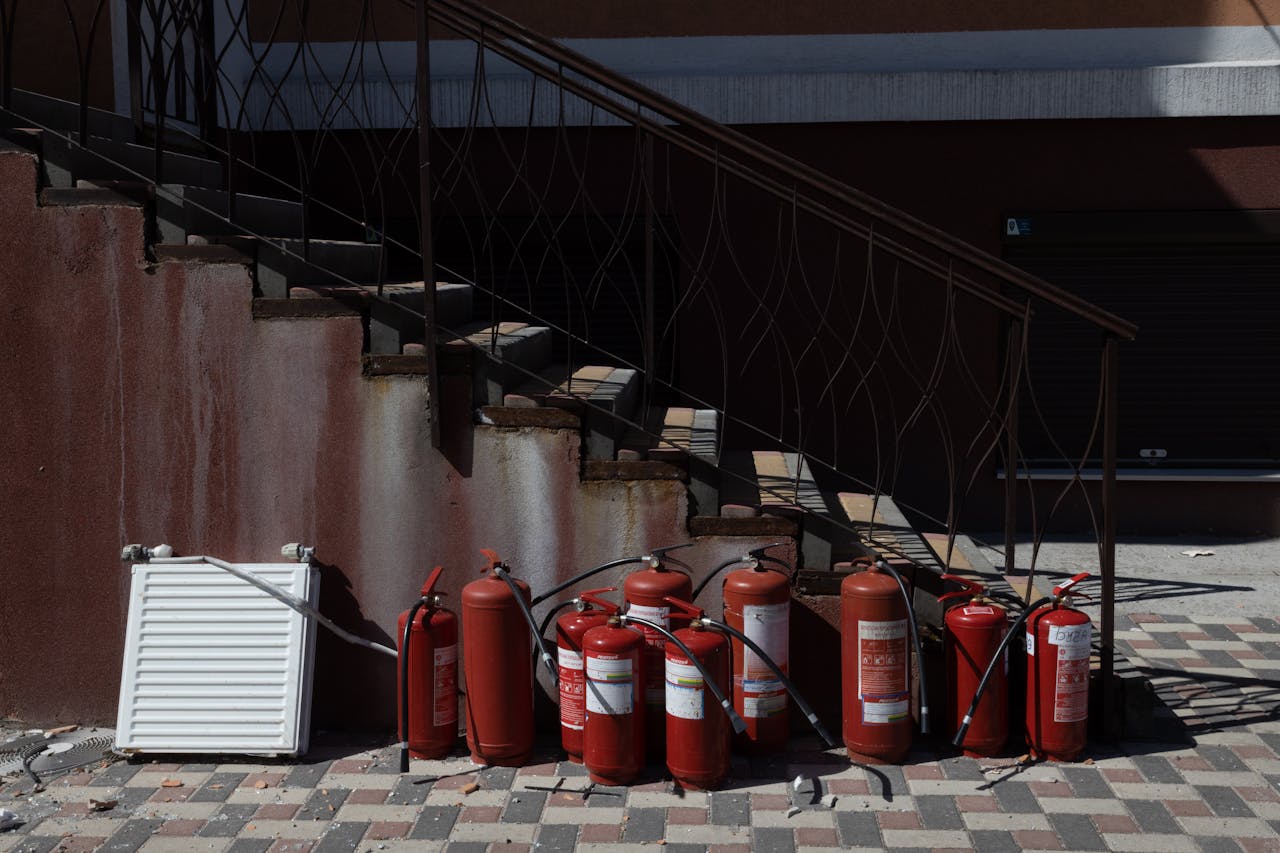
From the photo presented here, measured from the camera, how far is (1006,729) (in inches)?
190

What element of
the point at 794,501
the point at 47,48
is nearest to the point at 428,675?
the point at 794,501

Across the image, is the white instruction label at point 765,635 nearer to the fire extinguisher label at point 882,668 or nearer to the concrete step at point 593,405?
the fire extinguisher label at point 882,668

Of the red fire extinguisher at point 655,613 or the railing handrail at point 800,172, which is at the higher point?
the railing handrail at point 800,172

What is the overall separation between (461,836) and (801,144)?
5.28m

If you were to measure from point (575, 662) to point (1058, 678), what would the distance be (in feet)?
5.94

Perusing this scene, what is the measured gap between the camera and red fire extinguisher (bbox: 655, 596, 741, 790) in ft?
14.6

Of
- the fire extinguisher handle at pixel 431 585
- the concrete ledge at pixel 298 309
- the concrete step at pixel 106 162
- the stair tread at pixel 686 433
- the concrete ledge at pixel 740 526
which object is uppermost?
the concrete step at pixel 106 162

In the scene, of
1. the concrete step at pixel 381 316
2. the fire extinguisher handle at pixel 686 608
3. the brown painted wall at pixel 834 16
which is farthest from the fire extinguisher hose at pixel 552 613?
the brown painted wall at pixel 834 16

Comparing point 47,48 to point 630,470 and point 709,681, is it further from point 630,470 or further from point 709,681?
point 709,681

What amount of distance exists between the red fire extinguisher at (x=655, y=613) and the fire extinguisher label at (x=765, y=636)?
25 cm

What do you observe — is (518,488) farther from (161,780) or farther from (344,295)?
(161,780)

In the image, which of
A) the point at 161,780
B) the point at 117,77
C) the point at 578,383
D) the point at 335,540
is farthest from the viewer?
the point at 117,77

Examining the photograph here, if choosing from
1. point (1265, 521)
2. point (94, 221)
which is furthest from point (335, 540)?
point (1265, 521)

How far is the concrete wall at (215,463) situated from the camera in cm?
492
